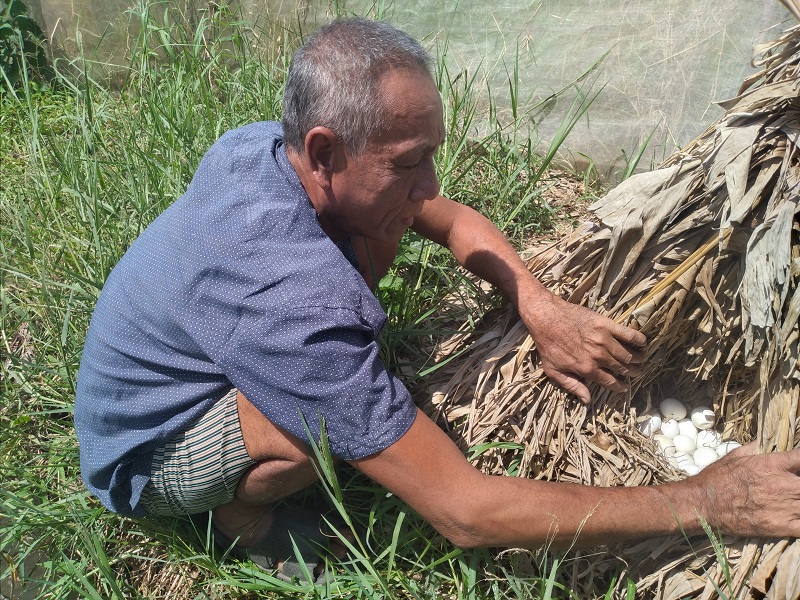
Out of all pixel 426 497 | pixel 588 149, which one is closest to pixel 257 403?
pixel 426 497

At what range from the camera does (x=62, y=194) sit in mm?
3117

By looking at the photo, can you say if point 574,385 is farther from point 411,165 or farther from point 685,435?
point 411,165

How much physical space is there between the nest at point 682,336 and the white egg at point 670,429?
82 millimetres

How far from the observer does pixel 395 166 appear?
70.4 inches

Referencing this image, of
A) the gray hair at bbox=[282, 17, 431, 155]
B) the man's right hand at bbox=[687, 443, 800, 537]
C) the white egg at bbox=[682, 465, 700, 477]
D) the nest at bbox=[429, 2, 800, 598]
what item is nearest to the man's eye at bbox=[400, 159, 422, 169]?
the gray hair at bbox=[282, 17, 431, 155]

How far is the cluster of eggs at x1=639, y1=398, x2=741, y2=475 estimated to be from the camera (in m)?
2.24

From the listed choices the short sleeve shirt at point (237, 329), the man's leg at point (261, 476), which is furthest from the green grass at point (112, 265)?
the short sleeve shirt at point (237, 329)

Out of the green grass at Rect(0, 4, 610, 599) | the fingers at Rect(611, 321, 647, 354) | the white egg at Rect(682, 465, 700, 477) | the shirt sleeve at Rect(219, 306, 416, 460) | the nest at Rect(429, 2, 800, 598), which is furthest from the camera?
the white egg at Rect(682, 465, 700, 477)

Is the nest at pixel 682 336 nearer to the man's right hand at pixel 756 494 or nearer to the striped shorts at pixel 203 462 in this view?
the man's right hand at pixel 756 494

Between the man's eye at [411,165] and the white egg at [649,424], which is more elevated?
the man's eye at [411,165]

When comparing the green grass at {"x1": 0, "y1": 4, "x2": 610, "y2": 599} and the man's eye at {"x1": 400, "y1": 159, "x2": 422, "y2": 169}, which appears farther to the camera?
the green grass at {"x1": 0, "y1": 4, "x2": 610, "y2": 599}

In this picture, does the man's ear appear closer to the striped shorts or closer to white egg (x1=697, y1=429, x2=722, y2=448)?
the striped shorts

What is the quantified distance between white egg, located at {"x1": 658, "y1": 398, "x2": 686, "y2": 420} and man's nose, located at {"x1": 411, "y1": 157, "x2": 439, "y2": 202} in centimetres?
104

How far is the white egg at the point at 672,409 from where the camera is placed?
2.35 metres
